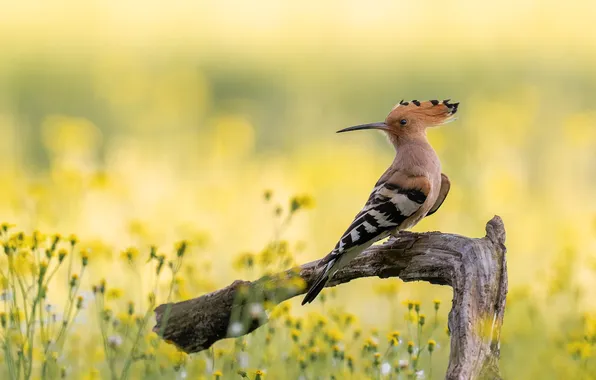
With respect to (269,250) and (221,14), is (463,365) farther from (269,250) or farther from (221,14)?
(221,14)

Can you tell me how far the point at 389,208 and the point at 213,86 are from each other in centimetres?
599

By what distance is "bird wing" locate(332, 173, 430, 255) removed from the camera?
11.6 ft

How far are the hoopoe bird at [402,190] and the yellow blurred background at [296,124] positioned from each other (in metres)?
0.72

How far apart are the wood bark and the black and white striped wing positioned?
6 cm

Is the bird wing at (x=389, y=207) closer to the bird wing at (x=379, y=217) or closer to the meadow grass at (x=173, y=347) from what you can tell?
the bird wing at (x=379, y=217)

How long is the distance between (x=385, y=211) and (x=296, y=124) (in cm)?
451

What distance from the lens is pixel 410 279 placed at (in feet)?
11.5

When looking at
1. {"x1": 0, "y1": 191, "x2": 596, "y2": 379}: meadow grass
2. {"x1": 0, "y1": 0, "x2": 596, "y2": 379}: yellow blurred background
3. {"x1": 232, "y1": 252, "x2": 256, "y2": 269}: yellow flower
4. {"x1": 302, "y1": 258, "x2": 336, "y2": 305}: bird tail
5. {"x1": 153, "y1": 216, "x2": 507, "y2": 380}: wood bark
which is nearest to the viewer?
{"x1": 153, "y1": 216, "x2": 507, "y2": 380}: wood bark

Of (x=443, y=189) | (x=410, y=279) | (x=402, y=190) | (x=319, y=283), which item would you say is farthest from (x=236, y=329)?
(x=443, y=189)

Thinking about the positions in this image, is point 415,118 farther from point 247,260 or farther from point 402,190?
point 247,260

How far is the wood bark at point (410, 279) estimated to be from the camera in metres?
3.06

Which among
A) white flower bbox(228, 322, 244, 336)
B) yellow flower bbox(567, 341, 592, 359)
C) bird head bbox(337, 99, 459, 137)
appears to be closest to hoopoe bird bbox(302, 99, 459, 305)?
bird head bbox(337, 99, 459, 137)

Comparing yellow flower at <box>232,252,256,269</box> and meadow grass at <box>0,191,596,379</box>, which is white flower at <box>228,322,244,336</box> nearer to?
meadow grass at <box>0,191,596,379</box>

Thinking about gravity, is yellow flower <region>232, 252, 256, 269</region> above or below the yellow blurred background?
above
